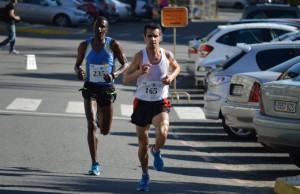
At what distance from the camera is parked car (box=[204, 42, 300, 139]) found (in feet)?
50.4

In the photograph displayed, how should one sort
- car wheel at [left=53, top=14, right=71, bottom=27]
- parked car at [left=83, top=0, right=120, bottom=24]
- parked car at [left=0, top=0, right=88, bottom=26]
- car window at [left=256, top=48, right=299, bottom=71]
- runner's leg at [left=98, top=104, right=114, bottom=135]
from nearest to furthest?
1. runner's leg at [left=98, top=104, right=114, bottom=135]
2. car window at [left=256, top=48, right=299, bottom=71]
3. parked car at [left=0, top=0, right=88, bottom=26]
4. car wheel at [left=53, top=14, right=71, bottom=27]
5. parked car at [left=83, top=0, right=120, bottom=24]

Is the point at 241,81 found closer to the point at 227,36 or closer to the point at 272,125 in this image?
the point at 272,125

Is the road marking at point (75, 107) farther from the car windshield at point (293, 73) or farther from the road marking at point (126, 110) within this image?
the car windshield at point (293, 73)

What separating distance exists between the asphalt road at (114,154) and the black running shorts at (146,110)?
0.79 metres

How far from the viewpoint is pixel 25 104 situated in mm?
19406

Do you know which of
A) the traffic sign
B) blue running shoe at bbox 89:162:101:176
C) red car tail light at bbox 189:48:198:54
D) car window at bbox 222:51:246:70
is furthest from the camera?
red car tail light at bbox 189:48:198:54

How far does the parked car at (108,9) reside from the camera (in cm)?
5078

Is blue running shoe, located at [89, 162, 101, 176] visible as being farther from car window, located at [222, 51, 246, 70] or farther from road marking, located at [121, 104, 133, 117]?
road marking, located at [121, 104, 133, 117]

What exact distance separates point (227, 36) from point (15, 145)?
33.1 ft

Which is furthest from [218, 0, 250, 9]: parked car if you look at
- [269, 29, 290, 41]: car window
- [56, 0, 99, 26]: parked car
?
[269, 29, 290, 41]: car window

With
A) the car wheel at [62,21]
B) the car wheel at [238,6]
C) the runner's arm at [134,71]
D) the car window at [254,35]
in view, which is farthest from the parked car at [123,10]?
the runner's arm at [134,71]

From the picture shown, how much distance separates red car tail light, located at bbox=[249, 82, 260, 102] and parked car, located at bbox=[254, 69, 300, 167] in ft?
5.46

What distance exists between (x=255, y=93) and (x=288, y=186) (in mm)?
3676

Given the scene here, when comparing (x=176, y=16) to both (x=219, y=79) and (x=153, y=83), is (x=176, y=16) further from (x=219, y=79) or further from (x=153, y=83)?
(x=153, y=83)
